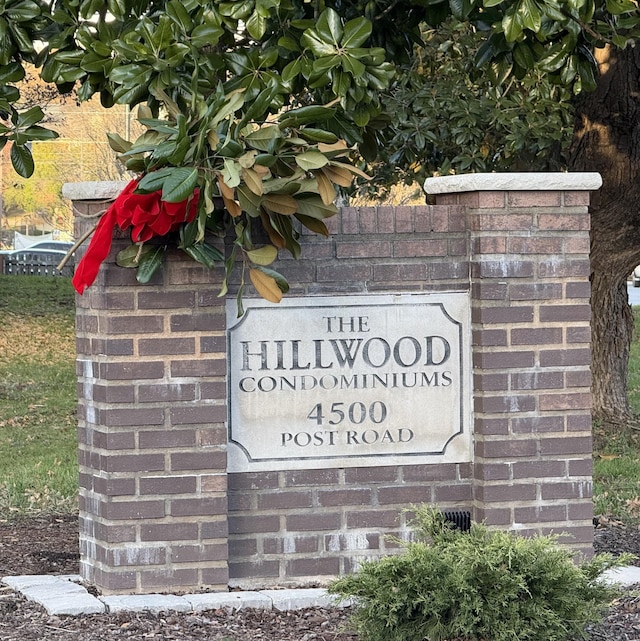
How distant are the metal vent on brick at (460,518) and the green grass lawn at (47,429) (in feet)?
7.07

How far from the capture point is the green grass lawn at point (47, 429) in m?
7.75

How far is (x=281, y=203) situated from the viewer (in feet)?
14.7

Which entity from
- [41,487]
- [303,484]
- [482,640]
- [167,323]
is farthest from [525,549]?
[41,487]

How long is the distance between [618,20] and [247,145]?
1800 mm

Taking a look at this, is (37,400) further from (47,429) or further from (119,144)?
(119,144)

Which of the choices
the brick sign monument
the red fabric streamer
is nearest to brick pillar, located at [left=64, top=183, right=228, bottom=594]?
the brick sign monument

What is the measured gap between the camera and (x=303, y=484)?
5.04m

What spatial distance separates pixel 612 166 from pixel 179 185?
5849 mm

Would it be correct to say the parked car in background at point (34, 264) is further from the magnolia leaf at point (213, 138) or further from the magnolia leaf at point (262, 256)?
the magnolia leaf at point (213, 138)

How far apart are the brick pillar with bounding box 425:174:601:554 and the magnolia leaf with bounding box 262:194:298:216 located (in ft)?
2.99

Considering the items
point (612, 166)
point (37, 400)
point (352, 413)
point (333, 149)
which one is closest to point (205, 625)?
point (352, 413)

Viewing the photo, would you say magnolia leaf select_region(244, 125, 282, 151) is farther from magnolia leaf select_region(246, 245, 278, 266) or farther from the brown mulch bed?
the brown mulch bed

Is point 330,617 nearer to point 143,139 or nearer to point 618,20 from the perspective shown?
point 143,139

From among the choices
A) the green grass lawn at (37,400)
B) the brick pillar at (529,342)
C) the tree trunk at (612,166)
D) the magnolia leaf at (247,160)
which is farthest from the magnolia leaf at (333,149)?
the tree trunk at (612,166)
